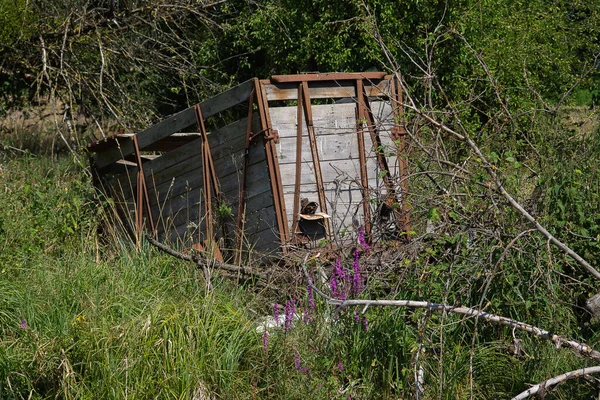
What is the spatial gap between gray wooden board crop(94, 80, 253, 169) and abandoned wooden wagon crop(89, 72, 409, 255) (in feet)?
0.03

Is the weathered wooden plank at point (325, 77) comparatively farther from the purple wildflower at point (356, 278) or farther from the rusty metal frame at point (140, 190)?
the purple wildflower at point (356, 278)

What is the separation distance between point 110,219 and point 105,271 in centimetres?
225

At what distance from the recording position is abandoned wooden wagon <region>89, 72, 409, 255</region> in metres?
6.52

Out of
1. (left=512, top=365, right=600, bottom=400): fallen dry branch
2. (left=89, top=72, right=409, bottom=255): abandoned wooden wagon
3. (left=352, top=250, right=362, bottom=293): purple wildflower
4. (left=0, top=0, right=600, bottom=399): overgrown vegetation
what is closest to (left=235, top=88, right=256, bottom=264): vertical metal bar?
(left=89, top=72, right=409, bottom=255): abandoned wooden wagon

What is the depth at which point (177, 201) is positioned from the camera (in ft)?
23.9

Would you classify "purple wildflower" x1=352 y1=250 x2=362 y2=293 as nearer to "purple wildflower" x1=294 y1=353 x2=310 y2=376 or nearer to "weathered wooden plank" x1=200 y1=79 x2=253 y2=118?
"purple wildflower" x1=294 y1=353 x2=310 y2=376

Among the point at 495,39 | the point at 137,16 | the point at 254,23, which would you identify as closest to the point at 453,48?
the point at 495,39

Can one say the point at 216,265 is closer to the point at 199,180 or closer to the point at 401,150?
the point at 199,180

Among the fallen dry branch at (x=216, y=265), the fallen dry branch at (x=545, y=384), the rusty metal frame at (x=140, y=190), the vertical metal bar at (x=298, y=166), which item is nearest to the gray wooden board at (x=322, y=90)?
the vertical metal bar at (x=298, y=166)

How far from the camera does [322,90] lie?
6.79m

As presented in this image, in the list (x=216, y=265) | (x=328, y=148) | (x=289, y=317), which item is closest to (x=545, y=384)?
(x=289, y=317)

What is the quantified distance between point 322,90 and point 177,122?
4.54 feet

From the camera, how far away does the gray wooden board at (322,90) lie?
6.62 metres

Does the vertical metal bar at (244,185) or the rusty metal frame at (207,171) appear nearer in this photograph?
the vertical metal bar at (244,185)
